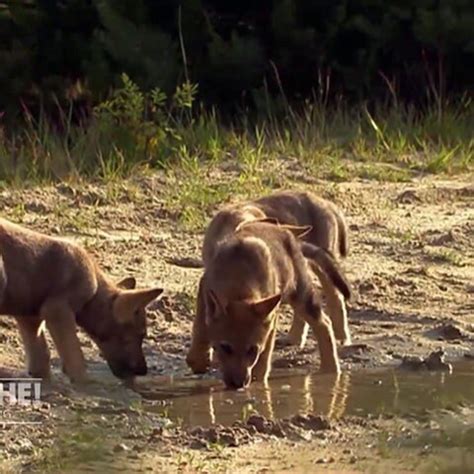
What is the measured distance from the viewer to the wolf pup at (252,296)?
977 cm

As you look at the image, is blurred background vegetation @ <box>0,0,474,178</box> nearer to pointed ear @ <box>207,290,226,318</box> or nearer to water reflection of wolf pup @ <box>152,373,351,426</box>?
water reflection of wolf pup @ <box>152,373,351,426</box>

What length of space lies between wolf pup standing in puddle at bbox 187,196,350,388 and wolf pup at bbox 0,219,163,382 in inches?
14.4

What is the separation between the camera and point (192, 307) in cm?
1138

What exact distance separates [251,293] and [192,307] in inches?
58.8

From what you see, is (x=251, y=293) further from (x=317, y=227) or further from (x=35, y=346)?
(x=317, y=227)

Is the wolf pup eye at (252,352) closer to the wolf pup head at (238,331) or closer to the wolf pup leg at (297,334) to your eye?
the wolf pup head at (238,331)

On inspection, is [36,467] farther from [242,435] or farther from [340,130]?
[340,130]

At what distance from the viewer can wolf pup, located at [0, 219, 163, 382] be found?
382 inches

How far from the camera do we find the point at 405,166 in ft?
51.1

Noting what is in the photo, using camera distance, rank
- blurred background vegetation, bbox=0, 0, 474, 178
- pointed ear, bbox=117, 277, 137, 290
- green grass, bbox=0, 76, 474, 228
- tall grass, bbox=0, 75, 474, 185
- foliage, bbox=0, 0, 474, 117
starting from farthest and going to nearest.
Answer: foliage, bbox=0, 0, 474, 117 → blurred background vegetation, bbox=0, 0, 474, 178 → tall grass, bbox=0, 75, 474, 185 → green grass, bbox=0, 76, 474, 228 → pointed ear, bbox=117, 277, 137, 290

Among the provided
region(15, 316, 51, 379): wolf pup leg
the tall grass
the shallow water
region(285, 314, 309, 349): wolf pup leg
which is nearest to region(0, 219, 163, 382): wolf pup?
region(15, 316, 51, 379): wolf pup leg

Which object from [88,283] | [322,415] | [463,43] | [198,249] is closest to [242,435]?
[322,415]

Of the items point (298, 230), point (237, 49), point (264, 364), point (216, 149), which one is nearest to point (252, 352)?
point (264, 364)

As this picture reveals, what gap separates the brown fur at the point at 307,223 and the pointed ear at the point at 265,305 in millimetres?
1093
